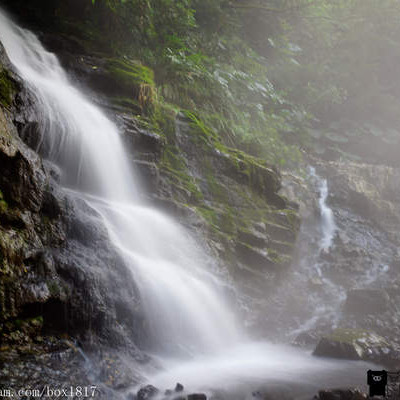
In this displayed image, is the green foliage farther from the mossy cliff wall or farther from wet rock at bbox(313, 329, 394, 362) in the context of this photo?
wet rock at bbox(313, 329, 394, 362)

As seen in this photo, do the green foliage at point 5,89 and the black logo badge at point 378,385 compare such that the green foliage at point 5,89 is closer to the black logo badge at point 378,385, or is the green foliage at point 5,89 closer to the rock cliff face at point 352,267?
the black logo badge at point 378,385

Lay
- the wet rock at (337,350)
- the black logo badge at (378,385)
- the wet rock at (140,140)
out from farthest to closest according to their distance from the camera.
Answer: the wet rock at (140,140) < the wet rock at (337,350) < the black logo badge at (378,385)

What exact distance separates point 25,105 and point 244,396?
4277 millimetres

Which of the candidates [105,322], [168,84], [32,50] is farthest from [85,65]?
[105,322]

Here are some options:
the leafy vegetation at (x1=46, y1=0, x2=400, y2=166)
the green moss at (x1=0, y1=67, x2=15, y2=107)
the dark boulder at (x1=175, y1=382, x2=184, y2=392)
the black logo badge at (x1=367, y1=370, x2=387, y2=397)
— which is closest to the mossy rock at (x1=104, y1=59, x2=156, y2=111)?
the leafy vegetation at (x1=46, y1=0, x2=400, y2=166)

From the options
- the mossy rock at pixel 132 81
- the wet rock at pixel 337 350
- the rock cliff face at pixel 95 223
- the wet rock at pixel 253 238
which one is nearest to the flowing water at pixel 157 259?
the wet rock at pixel 337 350

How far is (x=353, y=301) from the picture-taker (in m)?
7.77

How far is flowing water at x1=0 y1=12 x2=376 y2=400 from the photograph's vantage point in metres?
4.34

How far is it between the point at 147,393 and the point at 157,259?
7.74ft

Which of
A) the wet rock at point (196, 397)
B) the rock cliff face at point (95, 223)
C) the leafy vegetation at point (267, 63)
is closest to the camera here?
the rock cliff face at point (95, 223)

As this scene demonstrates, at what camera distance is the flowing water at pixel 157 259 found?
434 cm

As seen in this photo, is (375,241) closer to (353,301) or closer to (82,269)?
(353,301)

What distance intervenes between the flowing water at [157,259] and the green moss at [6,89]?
0.65 metres

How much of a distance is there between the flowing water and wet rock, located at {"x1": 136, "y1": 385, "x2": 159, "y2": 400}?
0.40m
